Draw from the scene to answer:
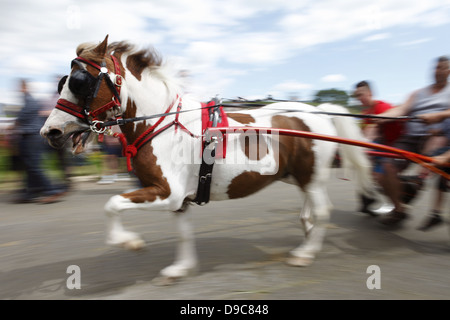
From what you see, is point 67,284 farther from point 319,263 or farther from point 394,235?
point 394,235

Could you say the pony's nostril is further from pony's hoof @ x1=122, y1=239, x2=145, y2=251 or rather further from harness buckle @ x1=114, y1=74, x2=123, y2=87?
pony's hoof @ x1=122, y1=239, x2=145, y2=251

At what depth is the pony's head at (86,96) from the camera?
110 inches

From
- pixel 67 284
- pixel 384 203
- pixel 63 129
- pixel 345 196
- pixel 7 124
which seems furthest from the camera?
pixel 7 124

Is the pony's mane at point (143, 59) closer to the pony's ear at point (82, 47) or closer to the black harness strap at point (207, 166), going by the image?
the pony's ear at point (82, 47)

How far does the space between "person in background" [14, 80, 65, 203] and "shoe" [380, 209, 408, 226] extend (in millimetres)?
5360

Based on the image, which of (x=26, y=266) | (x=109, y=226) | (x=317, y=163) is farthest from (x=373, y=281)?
(x=26, y=266)

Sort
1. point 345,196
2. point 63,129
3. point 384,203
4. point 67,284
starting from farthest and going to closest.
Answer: point 345,196, point 384,203, point 67,284, point 63,129

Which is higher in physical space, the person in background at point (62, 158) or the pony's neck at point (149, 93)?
the pony's neck at point (149, 93)

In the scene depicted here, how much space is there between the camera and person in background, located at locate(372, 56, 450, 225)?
13.0 feet

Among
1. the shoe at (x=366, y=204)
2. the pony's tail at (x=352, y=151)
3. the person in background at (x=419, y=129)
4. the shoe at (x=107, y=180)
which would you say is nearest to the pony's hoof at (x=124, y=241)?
the pony's tail at (x=352, y=151)

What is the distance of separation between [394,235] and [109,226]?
3.32 m

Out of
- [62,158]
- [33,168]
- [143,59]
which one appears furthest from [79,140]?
[62,158]

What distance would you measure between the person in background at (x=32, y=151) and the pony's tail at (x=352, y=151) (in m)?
4.95

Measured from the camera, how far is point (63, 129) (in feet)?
9.27
